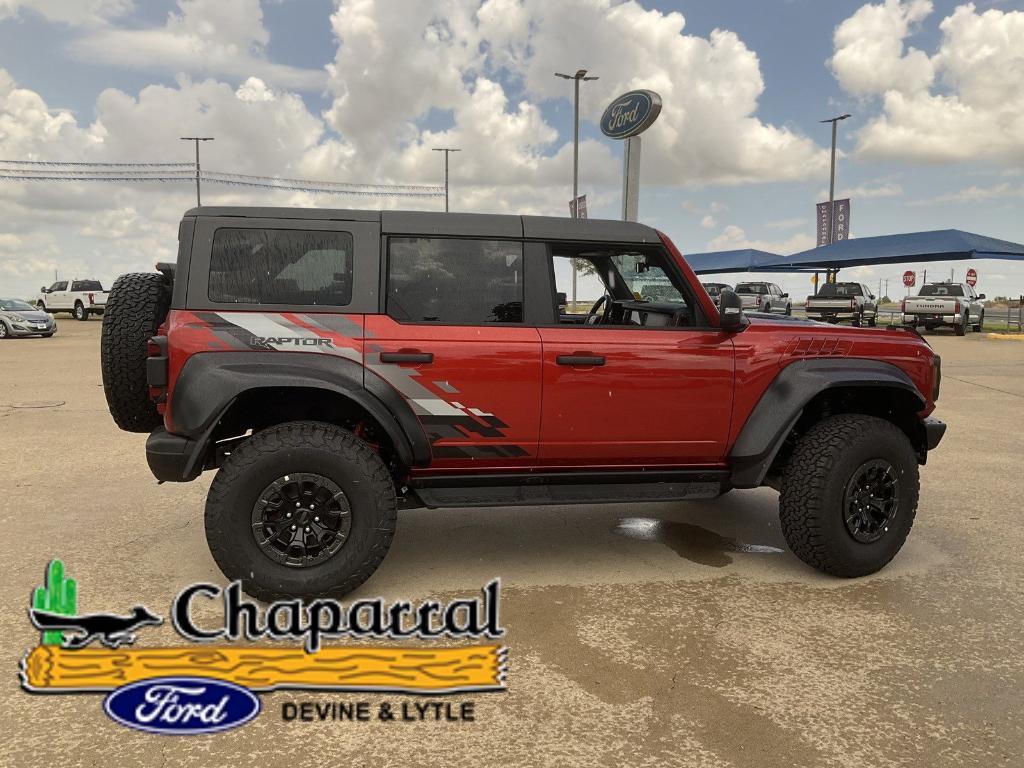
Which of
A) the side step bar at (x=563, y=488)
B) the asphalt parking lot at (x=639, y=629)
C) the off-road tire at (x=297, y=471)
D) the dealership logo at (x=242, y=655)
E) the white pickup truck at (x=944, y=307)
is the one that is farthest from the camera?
the white pickup truck at (x=944, y=307)

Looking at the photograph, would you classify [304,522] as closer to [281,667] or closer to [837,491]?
[281,667]

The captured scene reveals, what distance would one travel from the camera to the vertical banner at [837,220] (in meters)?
39.1

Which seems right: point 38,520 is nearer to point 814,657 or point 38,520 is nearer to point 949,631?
point 814,657

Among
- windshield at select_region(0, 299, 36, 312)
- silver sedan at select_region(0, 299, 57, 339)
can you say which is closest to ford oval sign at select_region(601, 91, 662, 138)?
silver sedan at select_region(0, 299, 57, 339)

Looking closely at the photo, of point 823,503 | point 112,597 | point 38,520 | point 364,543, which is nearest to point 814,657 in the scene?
point 823,503

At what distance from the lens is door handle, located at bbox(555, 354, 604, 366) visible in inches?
147

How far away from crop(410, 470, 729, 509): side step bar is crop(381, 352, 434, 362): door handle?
64 centimetres

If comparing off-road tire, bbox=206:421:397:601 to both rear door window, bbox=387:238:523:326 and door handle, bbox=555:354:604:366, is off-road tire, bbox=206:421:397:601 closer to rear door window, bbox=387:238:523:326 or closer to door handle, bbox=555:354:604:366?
rear door window, bbox=387:238:523:326

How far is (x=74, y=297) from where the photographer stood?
34.3m

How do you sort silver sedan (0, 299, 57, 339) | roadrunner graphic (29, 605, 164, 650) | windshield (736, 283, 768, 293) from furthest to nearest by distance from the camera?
windshield (736, 283, 768, 293)
silver sedan (0, 299, 57, 339)
roadrunner graphic (29, 605, 164, 650)

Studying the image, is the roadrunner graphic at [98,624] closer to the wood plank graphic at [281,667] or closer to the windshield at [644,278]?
the wood plank graphic at [281,667]

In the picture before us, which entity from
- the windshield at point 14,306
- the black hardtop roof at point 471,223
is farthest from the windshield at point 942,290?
the windshield at point 14,306

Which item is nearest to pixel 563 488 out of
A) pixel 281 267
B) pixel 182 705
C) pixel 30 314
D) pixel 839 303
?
pixel 281 267

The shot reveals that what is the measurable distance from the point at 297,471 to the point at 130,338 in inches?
43.0
